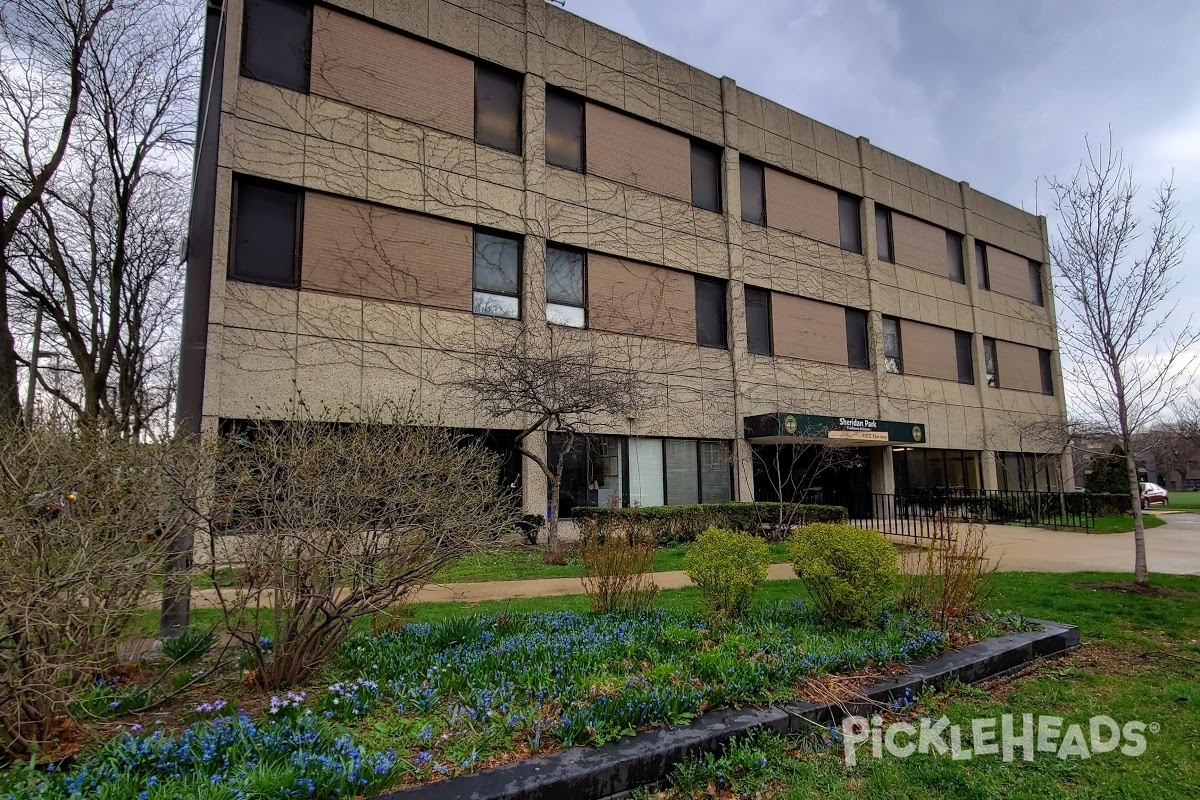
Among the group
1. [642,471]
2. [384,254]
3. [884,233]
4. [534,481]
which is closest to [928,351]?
[884,233]

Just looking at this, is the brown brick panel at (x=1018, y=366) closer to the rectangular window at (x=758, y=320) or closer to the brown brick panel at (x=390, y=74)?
the rectangular window at (x=758, y=320)

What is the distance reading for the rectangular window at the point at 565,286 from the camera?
15.7 metres

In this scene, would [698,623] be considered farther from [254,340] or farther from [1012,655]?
[254,340]

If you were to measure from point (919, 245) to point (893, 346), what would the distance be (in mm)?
4639

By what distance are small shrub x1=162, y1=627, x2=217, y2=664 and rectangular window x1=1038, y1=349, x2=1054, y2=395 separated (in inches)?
1289

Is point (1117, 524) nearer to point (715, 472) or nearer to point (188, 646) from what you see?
point (715, 472)

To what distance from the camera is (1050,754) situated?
12.1ft

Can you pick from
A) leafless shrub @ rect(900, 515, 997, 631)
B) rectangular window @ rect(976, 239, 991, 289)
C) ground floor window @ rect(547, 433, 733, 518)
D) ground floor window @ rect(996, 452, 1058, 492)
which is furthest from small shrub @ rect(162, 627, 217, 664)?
rectangular window @ rect(976, 239, 991, 289)

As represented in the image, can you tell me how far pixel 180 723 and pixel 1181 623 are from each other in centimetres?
905

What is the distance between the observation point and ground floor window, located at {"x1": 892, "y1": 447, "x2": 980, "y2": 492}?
22.9m

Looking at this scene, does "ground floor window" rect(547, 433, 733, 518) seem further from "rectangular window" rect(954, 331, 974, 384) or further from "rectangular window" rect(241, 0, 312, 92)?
"rectangular window" rect(954, 331, 974, 384)

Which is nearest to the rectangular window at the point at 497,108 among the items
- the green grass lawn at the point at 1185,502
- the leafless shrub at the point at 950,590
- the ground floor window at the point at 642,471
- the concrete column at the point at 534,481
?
the concrete column at the point at 534,481

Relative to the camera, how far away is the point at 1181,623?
260 inches

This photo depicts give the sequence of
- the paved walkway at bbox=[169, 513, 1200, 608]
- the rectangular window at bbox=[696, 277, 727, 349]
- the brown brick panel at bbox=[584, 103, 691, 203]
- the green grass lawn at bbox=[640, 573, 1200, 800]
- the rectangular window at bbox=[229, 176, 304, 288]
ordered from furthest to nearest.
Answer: the rectangular window at bbox=[696, 277, 727, 349], the brown brick panel at bbox=[584, 103, 691, 203], the rectangular window at bbox=[229, 176, 304, 288], the paved walkway at bbox=[169, 513, 1200, 608], the green grass lawn at bbox=[640, 573, 1200, 800]
